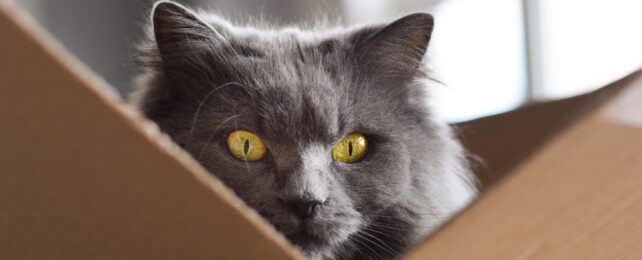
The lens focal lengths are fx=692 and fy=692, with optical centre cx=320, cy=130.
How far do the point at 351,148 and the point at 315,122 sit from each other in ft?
0.39

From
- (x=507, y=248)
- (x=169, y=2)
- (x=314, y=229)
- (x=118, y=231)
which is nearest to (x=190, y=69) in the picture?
(x=169, y=2)

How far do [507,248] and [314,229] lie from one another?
18.0 inches

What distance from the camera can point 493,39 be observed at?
3799mm

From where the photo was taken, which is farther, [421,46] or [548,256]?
[421,46]

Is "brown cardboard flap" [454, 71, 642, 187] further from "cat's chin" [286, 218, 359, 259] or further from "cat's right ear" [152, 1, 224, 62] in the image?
"cat's right ear" [152, 1, 224, 62]

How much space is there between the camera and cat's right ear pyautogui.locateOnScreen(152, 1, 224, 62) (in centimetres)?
128

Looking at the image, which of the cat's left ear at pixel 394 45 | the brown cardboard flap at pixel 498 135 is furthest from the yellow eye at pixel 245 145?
the brown cardboard flap at pixel 498 135

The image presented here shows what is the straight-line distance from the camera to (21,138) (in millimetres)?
583

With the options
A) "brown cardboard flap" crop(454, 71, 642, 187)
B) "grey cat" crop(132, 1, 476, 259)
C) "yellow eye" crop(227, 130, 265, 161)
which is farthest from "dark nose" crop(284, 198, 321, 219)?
"brown cardboard flap" crop(454, 71, 642, 187)

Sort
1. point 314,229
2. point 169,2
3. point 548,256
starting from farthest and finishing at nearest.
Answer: point 169,2, point 314,229, point 548,256

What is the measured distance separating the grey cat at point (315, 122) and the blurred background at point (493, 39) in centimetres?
186

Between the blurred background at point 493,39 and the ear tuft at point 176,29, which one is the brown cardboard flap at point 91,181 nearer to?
the ear tuft at point 176,29

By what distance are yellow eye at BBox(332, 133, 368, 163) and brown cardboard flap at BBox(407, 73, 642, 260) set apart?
A: 1.88ft

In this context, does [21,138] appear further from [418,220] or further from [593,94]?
[418,220]
